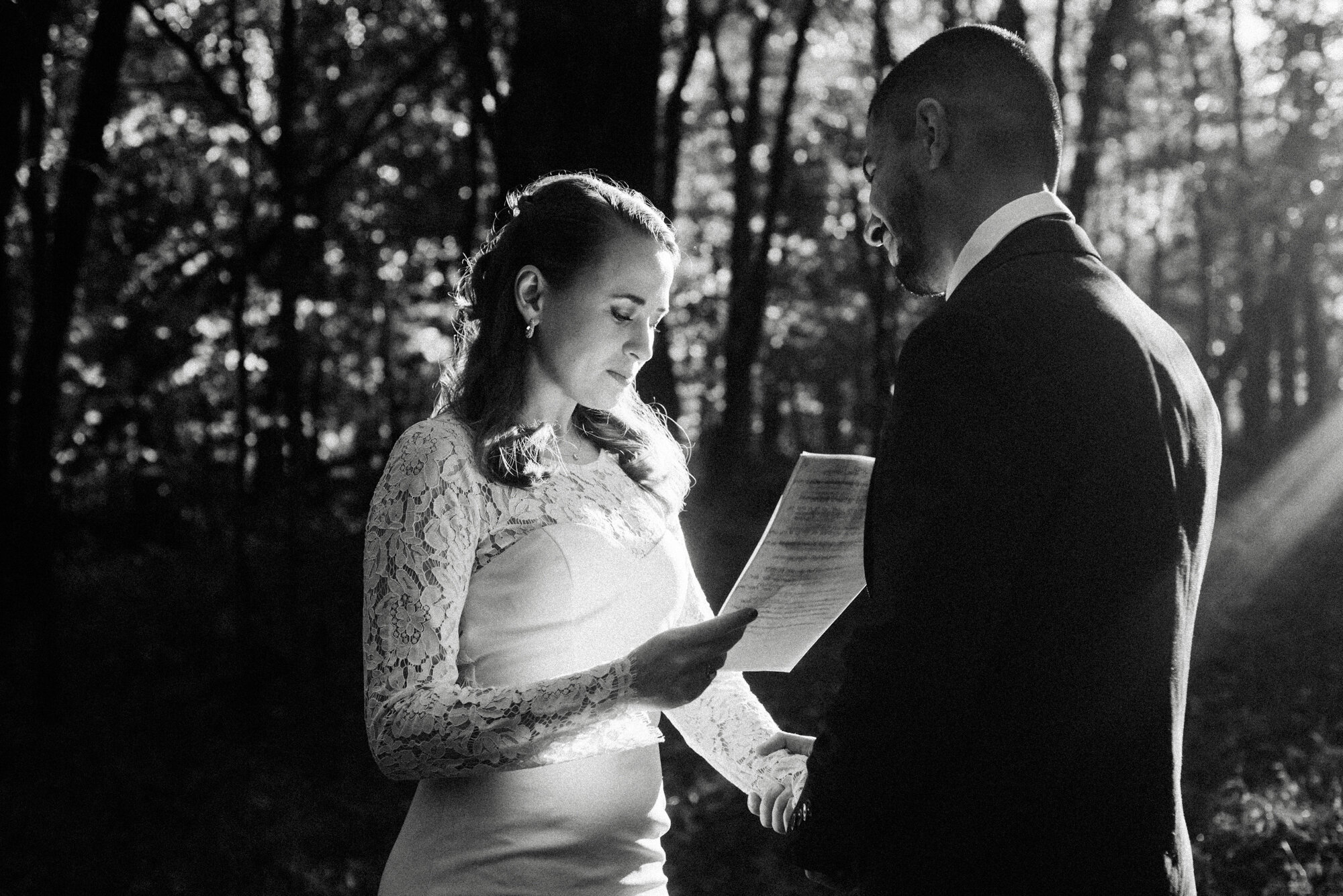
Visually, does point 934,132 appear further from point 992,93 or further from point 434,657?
point 434,657

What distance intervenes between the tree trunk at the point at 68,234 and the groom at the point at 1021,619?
831cm

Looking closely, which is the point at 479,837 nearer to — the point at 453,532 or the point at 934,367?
the point at 453,532

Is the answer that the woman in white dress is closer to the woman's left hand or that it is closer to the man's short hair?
the woman's left hand

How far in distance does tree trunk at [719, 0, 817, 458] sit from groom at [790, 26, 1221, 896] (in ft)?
39.0

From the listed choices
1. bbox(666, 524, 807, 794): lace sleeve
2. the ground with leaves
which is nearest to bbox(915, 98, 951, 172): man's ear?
bbox(666, 524, 807, 794): lace sleeve

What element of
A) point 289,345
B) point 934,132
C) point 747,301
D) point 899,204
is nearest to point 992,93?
point 934,132

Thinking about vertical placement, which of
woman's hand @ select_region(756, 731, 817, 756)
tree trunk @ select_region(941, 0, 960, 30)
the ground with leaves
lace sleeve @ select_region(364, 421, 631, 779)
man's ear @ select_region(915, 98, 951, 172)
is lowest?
the ground with leaves

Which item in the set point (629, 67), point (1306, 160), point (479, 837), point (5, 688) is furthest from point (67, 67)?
point (479, 837)

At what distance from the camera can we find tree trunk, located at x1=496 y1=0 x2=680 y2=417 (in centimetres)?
555

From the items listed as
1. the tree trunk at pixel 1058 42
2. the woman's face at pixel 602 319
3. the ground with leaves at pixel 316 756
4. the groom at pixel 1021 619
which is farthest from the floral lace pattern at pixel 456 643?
the tree trunk at pixel 1058 42

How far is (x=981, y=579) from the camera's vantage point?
194 centimetres

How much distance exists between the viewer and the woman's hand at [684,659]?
7.13 ft

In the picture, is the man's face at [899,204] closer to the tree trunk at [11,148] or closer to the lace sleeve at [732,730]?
the lace sleeve at [732,730]

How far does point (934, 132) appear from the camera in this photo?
96.2 inches
